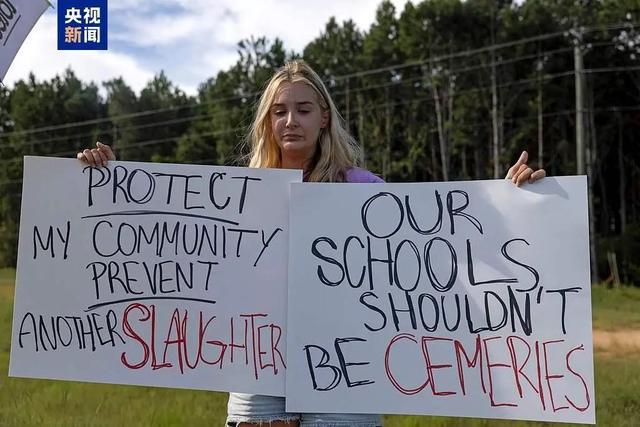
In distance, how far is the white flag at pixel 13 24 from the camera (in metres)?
2.79

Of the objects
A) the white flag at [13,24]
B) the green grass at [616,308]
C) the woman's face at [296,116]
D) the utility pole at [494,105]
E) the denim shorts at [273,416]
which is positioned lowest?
the green grass at [616,308]

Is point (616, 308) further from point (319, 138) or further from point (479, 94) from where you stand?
point (479, 94)

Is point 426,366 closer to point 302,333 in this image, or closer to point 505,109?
point 302,333

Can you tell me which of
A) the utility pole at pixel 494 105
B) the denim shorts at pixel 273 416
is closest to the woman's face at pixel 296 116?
the denim shorts at pixel 273 416

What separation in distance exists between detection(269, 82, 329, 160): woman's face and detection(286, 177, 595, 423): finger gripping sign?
17 centimetres

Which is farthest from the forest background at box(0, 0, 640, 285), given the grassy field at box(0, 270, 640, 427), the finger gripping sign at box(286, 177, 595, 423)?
the finger gripping sign at box(286, 177, 595, 423)

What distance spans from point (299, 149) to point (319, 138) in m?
0.10

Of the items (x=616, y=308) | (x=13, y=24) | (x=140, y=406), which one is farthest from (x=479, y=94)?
(x=13, y=24)

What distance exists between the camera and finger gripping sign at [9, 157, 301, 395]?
2479 millimetres

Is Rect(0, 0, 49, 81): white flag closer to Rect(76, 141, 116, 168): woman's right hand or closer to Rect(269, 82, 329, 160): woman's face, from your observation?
Rect(76, 141, 116, 168): woman's right hand

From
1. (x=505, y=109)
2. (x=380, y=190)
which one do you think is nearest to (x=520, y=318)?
Answer: (x=380, y=190)

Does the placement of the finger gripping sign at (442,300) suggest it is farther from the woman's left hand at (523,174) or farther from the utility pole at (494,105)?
the utility pole at (494,105)

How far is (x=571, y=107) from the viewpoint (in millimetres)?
35219

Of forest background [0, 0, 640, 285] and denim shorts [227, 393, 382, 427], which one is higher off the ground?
forest background [0, 0, 640, 285]
